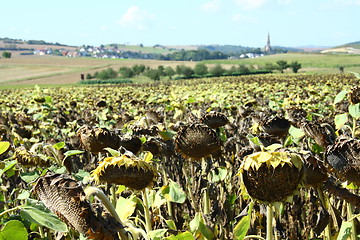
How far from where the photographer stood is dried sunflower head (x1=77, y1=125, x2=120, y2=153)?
7.71ft

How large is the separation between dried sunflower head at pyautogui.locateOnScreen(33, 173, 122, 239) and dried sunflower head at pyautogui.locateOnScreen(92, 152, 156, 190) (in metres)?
0.51

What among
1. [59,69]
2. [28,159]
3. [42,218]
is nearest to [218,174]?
[28,159]

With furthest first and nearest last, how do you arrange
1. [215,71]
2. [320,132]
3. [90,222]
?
1. [215,71]
2. [320,132]
3. [90,222]

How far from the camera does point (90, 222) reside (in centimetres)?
109

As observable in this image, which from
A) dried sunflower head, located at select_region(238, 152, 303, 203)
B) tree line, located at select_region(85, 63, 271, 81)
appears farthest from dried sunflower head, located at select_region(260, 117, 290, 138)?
tree line, located at select_region(85, 63, 271, 81)

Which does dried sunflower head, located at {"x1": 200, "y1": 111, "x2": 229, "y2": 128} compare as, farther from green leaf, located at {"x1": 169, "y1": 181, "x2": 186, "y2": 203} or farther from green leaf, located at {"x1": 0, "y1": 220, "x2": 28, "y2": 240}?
green leaf, located at {"x1": 0, "y1": 220, "x2": 28, "y2": 240}

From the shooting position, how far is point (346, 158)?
66.9 inches

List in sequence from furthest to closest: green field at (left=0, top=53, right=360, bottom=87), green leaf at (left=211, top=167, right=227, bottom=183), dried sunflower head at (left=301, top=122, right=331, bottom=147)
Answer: green field at (left=0, top=53, right=360, bottom=87) < green leaf at (left=211, top=167, right=227, bottom=183) < dried sunflower head at (left=301, top=122, right=331, bottom=147)

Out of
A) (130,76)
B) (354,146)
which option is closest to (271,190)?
(354,146)

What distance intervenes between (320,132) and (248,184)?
1154mm

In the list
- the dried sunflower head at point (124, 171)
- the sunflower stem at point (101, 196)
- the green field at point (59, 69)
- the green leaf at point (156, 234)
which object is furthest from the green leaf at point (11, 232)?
the green field at point (59, 69)

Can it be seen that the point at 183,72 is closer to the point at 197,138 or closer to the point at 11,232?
the point at 197,138

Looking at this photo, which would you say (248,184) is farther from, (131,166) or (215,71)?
(215,71)

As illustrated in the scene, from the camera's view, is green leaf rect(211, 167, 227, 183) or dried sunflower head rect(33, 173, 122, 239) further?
green leaf rect(211, 167, 227, 183)
